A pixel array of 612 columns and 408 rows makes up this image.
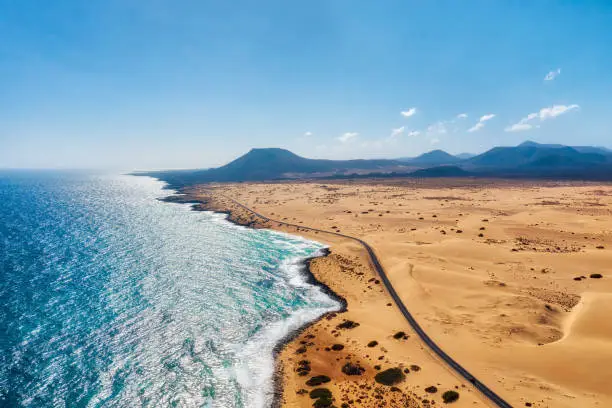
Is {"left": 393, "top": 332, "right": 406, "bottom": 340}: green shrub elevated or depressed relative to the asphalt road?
depressed

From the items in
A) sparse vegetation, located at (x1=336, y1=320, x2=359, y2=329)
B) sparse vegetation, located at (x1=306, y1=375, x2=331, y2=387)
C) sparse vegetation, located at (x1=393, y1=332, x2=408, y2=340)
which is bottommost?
sparse vegetation, located at (x1=306, y1=375, x2=331, y2=387)

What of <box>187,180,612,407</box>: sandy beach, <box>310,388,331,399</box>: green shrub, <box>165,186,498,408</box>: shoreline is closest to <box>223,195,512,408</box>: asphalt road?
<box>165,186,498,408</box>: shoreline

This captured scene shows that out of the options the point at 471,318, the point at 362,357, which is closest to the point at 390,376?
the point at 362,357

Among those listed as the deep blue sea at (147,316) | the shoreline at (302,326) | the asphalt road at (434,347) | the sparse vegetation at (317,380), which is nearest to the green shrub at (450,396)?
the asphalt road at (434,347)

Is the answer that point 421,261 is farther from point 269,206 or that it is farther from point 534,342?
point 269,206

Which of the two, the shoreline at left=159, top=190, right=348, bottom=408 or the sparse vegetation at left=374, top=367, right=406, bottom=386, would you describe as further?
the shoreline at left=159, top=190, right=348, bottom=408

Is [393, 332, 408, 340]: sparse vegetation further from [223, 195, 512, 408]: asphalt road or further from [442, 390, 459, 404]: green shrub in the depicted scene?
[442, 390, 459, 404]: green shrub

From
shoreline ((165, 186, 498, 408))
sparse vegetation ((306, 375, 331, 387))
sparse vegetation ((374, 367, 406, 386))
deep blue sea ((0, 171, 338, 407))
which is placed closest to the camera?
shoreline ((165, 186, 498, 408))

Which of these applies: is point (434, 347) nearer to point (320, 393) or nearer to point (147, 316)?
point (320, 393)
